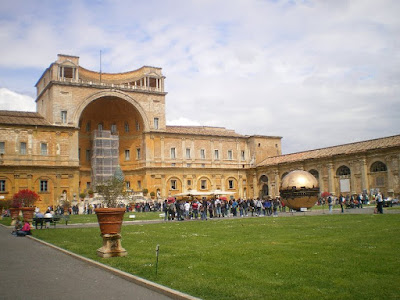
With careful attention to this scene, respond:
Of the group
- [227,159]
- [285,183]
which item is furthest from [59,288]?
[227,159]

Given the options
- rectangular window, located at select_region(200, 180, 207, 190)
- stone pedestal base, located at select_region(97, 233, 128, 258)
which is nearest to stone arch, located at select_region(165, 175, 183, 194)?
rectangular window, located at select_region(200, 180, 207, 190)

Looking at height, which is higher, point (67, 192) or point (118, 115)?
point (118, 115)

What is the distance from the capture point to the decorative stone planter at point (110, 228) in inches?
406

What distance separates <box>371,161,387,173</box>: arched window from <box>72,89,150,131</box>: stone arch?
26152 millimetres

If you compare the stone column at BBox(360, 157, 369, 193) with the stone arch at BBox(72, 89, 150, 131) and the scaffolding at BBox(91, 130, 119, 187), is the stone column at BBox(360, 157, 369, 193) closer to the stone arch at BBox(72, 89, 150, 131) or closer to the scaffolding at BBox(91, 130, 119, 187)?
the stone arch at BBox(72, 89, 150, 131)

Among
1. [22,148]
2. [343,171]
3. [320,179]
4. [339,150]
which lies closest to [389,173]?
[343,171]

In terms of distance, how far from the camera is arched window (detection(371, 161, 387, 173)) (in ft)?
131

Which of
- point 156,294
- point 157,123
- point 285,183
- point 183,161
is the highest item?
point 157,123

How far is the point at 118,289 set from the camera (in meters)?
7.10

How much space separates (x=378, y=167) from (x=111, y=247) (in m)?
36.0

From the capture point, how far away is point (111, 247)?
10562 millimetres

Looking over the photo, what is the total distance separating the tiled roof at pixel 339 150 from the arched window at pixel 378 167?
5.31 ft

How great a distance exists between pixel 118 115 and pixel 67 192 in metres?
13.0

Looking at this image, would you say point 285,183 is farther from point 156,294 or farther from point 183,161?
point 183,161
